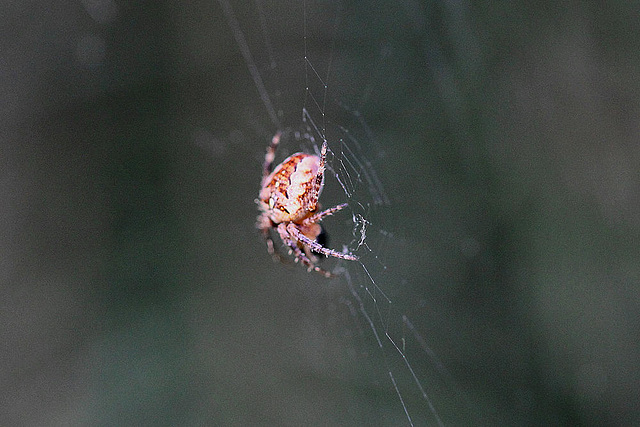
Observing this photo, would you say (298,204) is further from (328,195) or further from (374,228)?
(328,195)

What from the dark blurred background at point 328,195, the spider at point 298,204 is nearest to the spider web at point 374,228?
the dark blurred background at point 328,195

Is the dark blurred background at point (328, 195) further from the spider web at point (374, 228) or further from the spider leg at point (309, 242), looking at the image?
the spider leg at point (309, 242)

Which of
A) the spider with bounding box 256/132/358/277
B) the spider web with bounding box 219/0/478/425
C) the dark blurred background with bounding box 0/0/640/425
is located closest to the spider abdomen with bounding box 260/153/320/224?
the spider with bounding box 256/132/358/277

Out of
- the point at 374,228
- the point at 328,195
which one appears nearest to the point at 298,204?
the point at 374,228

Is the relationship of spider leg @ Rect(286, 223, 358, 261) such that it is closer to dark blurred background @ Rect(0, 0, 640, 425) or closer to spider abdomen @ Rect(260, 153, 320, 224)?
spider abdomen @ Rect(260, 153, 320, 224)

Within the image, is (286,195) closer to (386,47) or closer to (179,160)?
(386,47)
